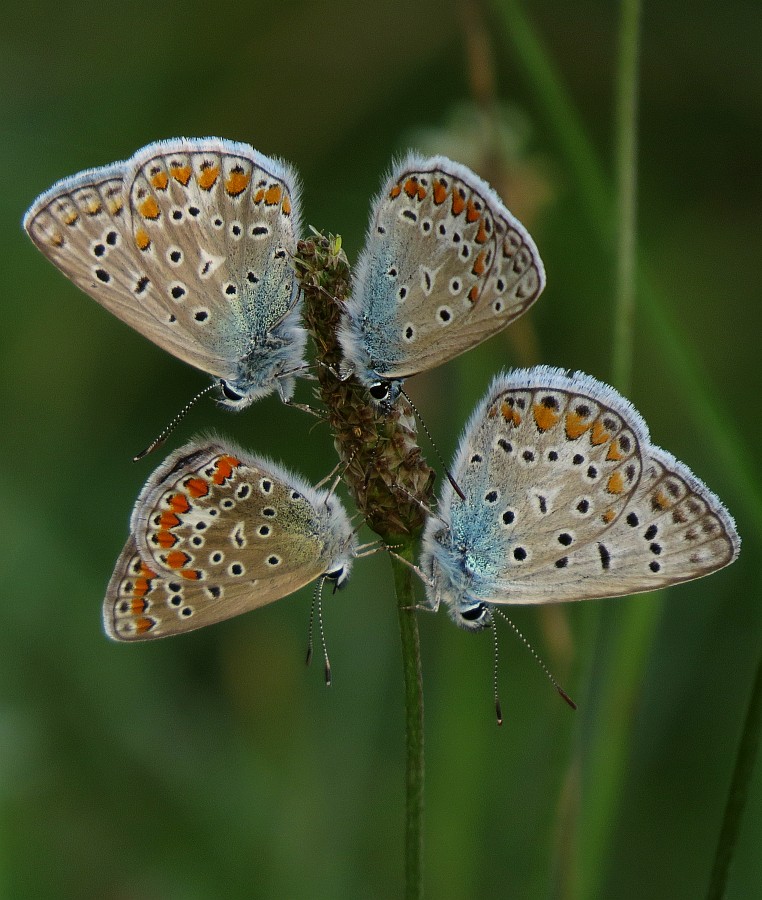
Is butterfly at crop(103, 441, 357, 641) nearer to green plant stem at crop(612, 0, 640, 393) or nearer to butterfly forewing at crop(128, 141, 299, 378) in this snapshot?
butterfly forewing at crop(128, 141, 299, 378)

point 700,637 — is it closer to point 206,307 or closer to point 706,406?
point 706,406

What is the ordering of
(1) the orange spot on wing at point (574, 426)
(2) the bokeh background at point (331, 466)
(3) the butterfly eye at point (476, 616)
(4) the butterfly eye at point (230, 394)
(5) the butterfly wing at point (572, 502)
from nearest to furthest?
1. (5) the butterfly wing at point (572, 502)
2. (1) the orange spot on wing at point (574, 426)
3. (3) the butterfly eye at point (476, 616)
4. (4) the butterfly eye at point (230, 394)
5. (2) the bokeh background at point (331, 466)

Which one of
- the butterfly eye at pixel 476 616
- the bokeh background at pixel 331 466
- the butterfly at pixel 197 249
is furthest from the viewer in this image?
the bokeh background at pixel 331 466

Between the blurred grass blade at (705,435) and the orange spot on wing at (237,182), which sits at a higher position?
the orange spot on wing at (237,182)

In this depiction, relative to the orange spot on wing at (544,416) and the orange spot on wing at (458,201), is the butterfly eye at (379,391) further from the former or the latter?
the orange spot on wing at (458,201)

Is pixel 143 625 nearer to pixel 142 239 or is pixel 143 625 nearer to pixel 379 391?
pixel 379 391

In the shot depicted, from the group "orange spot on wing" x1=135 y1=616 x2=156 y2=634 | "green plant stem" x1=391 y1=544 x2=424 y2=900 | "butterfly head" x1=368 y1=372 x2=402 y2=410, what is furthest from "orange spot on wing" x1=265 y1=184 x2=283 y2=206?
"green plant stem" x1=391 y1=544 x2=424 y2=900

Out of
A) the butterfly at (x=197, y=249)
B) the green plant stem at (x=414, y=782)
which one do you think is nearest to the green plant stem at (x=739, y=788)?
the green plant stem at (x=414, y=782)
